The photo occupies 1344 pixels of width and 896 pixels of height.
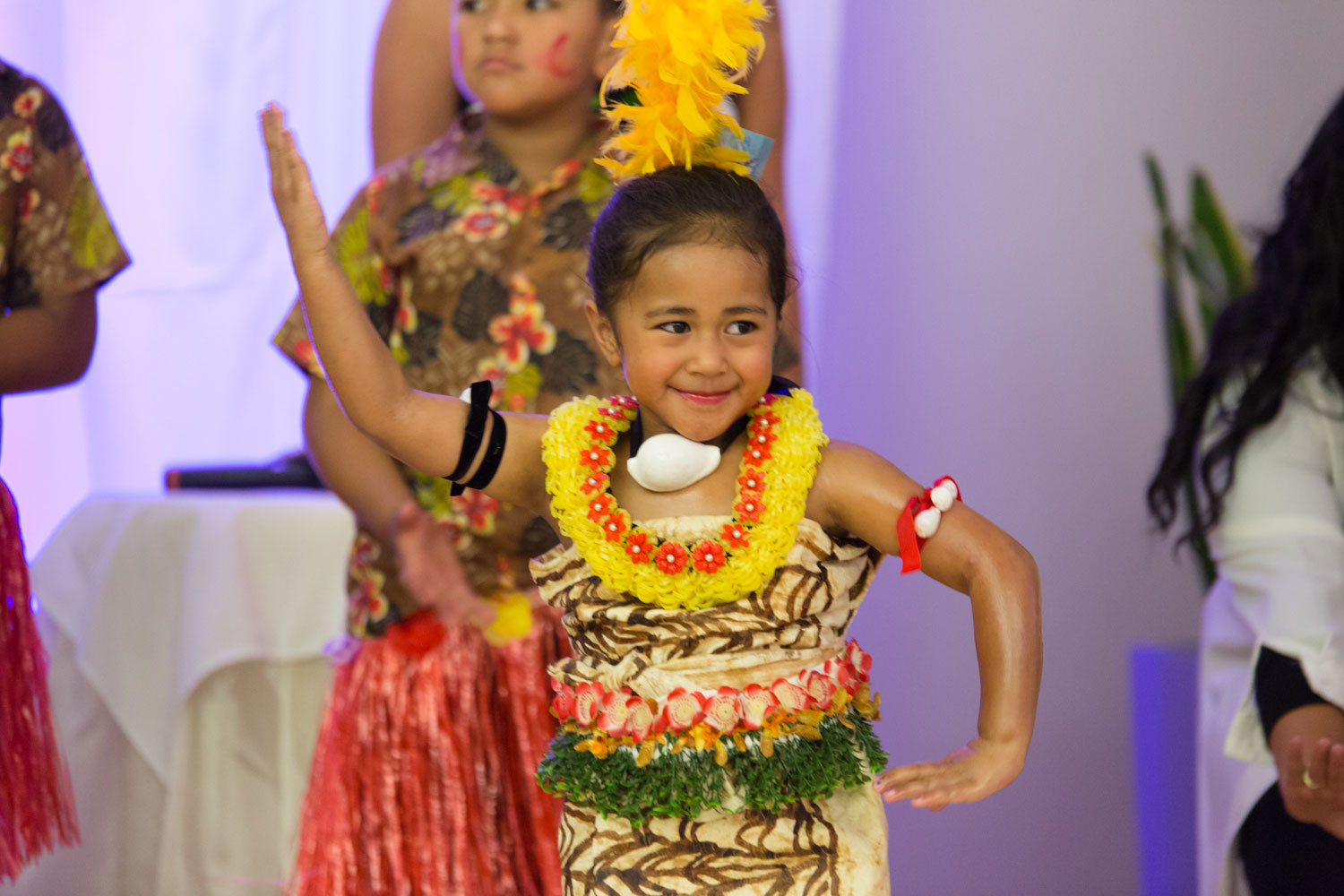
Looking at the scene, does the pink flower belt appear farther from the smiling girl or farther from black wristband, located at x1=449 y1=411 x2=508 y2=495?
black wristband, located at x1=449 y1=411 x2=508 y2=495

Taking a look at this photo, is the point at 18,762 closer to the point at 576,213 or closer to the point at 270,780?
the point at 270,780

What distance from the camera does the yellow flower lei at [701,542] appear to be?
1074mm

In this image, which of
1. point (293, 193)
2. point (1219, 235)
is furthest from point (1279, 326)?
point (293, 193)

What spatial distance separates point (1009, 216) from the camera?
275 cm

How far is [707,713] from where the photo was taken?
1.07 m

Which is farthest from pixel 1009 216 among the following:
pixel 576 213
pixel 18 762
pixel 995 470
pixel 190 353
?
pixel 18 762

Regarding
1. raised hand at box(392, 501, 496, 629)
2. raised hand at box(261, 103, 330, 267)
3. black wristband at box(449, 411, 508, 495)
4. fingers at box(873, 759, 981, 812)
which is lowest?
fingers at box(873, 759, 981, 812)

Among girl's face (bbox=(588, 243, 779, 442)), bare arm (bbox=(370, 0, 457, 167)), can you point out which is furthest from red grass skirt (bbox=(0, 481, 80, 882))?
girl's face (bbox=(588, 243, 779, 442))

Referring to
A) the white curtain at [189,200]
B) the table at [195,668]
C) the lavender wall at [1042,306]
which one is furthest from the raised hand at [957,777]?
the white curtain at [189,200]

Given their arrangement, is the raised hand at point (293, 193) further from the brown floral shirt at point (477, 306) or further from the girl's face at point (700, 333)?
the brown floral shirt at point (477, 306)

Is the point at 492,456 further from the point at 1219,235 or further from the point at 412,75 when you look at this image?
the point at 1219,235

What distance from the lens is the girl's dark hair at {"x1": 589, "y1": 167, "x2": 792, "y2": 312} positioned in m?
1.08

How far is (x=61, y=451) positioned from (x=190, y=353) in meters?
0.32

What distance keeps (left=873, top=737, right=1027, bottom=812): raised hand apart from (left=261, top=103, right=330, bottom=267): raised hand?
1.93 ft
